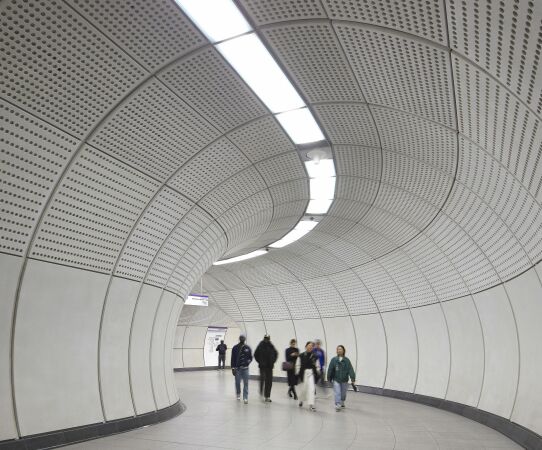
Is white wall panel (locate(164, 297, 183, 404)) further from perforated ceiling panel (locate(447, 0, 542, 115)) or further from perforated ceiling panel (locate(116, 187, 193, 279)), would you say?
perforated ceiling panel (locate(447, 0, 542, 115))

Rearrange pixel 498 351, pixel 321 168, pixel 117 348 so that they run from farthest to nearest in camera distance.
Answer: pixel 498 351
pixel 321 168
pixel 117 348

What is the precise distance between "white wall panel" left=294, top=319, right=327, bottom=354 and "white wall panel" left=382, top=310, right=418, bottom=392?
446cm

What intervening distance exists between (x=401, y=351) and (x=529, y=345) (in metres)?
7.95

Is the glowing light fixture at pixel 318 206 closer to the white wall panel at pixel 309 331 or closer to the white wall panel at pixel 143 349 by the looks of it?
the white wall panel at pixel 143 349

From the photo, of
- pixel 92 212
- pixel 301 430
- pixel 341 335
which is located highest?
pixel 341 335

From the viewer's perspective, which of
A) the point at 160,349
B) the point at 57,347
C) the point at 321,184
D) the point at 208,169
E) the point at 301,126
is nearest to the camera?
the point at 57,347

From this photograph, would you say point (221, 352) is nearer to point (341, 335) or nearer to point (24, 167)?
point (341, 335)

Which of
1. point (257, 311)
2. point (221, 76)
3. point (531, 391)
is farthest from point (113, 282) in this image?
point (257, 311)

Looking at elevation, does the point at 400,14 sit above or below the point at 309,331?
above

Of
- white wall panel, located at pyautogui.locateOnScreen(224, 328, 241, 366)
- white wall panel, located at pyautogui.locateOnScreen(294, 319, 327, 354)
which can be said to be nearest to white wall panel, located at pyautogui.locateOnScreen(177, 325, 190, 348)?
white wall panel, located at pyautogui.locateOnScreen(224, 328, 241, 366)

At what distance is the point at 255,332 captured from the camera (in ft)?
84.0

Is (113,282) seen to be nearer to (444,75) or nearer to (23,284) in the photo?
(23,284)

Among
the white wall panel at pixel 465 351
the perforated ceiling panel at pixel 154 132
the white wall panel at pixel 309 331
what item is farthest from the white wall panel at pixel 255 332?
the perforated ceiling panel at pixel 154 132

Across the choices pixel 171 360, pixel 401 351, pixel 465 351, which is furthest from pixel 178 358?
pixel 465 351
